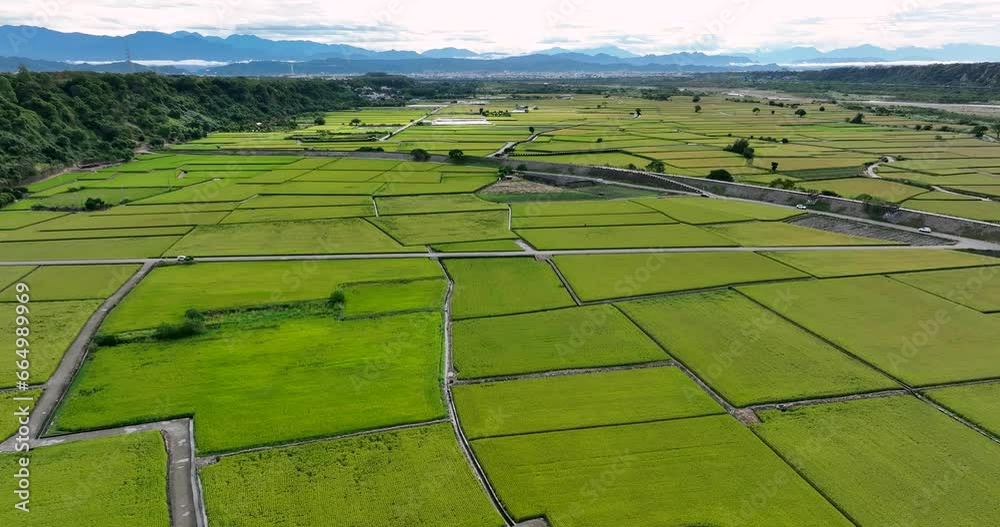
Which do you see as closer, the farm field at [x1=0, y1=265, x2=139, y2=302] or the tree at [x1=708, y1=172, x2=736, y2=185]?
the farm field at [x1=0, y1=265, x2=139, y2=302]

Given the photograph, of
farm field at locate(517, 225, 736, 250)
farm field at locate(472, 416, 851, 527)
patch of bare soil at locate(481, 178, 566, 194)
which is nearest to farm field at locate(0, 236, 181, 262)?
farm field at locate(517, 225, 736, 250)

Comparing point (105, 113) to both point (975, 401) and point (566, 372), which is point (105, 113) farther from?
point (975, 401)

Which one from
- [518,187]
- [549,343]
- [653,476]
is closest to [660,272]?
[549,343]

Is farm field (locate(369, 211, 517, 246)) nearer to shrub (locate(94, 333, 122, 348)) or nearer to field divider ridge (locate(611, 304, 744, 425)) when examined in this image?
field divider ridge (locate(611, 304, 744, 425))

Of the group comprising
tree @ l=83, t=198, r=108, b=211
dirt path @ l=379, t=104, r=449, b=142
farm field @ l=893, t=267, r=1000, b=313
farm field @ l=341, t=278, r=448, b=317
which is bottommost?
farm field @ l=341, t=278, r=448, b=317

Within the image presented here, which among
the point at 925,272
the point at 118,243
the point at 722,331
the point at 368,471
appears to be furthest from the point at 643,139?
the point at 368,471

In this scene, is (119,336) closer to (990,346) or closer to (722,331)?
(722,331)

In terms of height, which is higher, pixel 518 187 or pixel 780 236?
pixel 518 187
